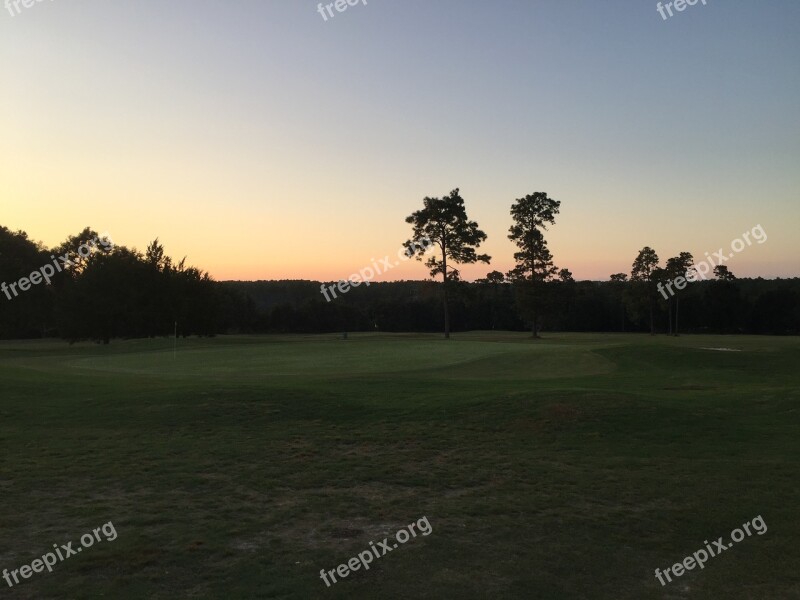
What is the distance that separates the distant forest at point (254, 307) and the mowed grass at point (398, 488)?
50.3 m

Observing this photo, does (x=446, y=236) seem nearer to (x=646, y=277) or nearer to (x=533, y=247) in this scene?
(x=533, y=247)

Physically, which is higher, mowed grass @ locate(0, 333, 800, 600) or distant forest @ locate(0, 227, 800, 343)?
distant forest @ locate(0, 227, 800, 343)

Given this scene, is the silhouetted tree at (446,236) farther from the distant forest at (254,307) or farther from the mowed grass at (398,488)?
the mowed grass at (398,488)

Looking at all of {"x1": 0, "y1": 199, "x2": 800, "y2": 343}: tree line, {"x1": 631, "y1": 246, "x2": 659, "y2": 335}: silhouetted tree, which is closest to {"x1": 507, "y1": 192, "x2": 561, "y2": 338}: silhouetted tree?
{"x1": 0, "y1": 199, "x2": 800, "y2": 343}: tree line

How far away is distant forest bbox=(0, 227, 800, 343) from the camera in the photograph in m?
71.4

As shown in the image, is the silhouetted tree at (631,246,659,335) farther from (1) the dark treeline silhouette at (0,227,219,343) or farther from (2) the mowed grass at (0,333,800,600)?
(2) the mowed grass at (0,333,800,600)

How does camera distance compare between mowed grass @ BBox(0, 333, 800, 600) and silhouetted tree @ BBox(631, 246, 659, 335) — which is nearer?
mowed grass @ BBox(0, 333, 800, 600)

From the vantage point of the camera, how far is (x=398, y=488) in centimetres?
975

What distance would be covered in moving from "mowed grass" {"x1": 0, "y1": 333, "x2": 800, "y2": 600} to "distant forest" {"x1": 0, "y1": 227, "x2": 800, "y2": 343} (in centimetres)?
5027

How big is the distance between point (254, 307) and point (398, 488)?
10406 centimetres

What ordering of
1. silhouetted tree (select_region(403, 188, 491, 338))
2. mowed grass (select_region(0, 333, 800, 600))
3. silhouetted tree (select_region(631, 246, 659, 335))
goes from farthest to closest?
silhouetted tree (select_region(631, 246, 659, 335)), silhouetted tree (select_region(403, 188, 491, 338)), mowed grass (select_region(0, 333, 800, 600))

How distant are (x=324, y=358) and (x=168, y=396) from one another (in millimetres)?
18549

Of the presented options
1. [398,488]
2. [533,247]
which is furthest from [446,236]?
[398,488]

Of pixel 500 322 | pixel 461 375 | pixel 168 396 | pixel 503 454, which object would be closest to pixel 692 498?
pixel 503 454
